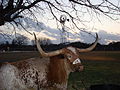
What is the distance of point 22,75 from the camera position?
7.55 m

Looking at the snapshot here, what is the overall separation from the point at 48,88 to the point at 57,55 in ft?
3.41

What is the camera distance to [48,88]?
7688 mm

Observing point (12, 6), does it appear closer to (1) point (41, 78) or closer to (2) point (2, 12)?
(2) point (2, 12)

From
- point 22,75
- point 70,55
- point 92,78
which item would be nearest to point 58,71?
point 70,55

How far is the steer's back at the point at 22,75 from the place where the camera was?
7449 mm

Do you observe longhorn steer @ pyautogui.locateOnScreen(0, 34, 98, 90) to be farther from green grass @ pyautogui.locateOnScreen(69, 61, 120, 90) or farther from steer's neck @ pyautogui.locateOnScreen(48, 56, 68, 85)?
green grass @ pyautogui.locateOnScreen(69, 61, 120, 90)

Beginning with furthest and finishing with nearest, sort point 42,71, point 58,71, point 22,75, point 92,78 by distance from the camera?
point 92,78
point 58,71
point 42,71
point 22,75

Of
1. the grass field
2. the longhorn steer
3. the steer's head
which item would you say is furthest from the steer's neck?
the grass field

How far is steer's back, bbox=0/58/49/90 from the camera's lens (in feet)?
24.4

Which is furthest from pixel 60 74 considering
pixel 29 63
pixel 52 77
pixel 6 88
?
pixel 6 88

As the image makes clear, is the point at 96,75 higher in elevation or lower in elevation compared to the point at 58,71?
lower

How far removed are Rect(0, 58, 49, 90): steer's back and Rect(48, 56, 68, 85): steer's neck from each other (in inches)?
7.5

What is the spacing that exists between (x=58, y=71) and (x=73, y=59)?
1.95ft

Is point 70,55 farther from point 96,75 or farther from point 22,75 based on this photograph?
point 96,75
